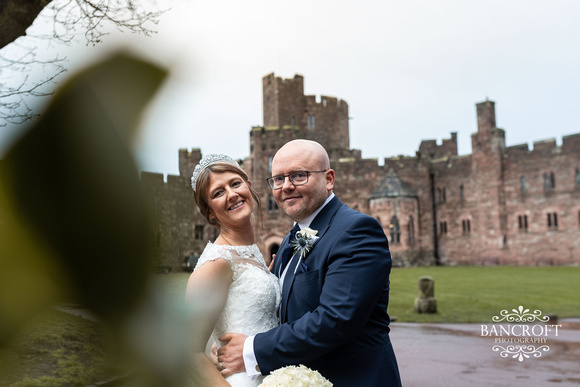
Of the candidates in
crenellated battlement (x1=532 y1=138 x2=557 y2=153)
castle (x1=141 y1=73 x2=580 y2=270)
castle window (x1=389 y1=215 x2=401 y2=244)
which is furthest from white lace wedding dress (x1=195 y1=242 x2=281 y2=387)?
crenellated battlement (x1=532 y1=138 x2=557 y2=153)

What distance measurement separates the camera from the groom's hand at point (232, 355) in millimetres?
2449

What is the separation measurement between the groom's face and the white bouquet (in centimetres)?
84

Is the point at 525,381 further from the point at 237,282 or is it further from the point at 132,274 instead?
the point at 132,274

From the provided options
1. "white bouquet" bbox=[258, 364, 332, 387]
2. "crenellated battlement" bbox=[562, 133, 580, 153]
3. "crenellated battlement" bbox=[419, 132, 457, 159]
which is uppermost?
"crenellated battlement" bbox=[419, 132, 457, 159]

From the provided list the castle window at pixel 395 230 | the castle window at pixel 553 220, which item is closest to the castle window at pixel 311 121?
the castle window at pixel 395 230

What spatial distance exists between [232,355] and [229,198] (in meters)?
0.77

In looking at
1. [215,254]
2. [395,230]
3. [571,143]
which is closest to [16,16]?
[215,254]

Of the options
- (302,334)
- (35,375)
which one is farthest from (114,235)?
(302,334)

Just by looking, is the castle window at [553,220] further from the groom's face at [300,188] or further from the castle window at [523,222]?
the groom's face at [300,188]

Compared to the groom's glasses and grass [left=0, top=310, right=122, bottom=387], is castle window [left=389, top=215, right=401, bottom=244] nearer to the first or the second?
the groom's glasses

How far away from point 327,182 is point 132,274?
1443 mm

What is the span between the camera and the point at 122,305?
1.70 metres

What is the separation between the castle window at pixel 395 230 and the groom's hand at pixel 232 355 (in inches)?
1582

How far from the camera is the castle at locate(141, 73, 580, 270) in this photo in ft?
124
